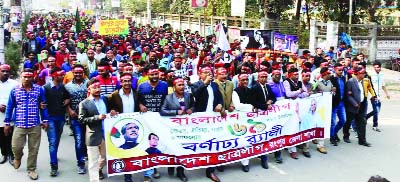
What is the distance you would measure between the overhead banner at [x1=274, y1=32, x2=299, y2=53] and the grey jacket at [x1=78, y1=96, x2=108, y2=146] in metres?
9.14

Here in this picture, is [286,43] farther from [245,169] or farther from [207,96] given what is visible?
[207,96]

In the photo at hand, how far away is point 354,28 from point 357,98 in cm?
1532

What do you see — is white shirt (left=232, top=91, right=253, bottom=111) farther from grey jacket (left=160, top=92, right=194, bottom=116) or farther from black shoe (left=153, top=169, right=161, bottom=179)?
black shoe (left=153, top=169, right=161, bottom=179)

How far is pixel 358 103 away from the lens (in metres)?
9.77

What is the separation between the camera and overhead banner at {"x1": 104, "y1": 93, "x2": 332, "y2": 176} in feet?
23.9

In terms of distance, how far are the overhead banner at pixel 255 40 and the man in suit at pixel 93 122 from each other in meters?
9.26

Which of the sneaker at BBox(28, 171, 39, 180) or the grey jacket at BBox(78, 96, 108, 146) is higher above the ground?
the grey jacket at BBox(78, 96, 108, 146)

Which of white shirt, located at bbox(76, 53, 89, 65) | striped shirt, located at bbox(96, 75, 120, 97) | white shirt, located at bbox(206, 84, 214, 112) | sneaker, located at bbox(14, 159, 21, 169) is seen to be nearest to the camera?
white shirt, located at bbox(206, 84, 214, 112)

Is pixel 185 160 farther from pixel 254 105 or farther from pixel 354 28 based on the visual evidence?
pixel 354 28

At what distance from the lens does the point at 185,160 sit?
7.61 m

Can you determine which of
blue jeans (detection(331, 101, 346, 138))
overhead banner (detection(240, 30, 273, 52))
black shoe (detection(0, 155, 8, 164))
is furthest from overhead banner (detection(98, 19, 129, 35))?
blue jeans (detection(331, 101, 346, 138))

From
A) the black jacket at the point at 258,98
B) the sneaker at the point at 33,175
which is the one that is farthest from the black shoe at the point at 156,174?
the black jacket at the point at 258,98

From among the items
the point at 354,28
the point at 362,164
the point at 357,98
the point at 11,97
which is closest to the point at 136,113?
the point at 11,97

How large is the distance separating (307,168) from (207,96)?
7.06 feet
